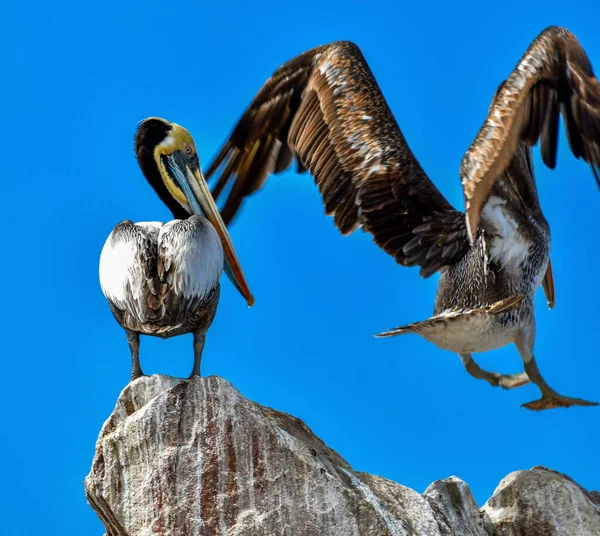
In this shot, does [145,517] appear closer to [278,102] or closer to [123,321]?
[123,321]

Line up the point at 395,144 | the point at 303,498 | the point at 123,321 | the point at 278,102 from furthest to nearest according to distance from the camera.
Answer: the point at 278,102
the point at 395,144
the point at 123,321
the point at 303,498

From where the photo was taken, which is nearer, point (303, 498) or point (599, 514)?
point (303, 498)

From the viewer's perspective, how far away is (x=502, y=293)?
771 centimetres

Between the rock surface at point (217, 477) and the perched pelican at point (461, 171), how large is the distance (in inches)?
70.3

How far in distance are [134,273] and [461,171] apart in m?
2.22

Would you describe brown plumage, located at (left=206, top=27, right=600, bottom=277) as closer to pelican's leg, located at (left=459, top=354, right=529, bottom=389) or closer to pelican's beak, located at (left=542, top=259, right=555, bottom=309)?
pelican's leg, located at (left=459, top=354, right=529, bottom=389)

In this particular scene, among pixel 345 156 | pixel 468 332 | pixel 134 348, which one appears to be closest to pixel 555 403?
pixel 468 332

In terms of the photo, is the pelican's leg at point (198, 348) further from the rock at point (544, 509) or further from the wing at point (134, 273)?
the rock at point (544, 509)

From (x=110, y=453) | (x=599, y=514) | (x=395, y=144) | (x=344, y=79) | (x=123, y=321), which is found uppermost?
(x=344, y=79)

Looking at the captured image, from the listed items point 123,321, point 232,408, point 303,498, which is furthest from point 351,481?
point 123,321

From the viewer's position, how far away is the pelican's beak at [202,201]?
742 centimetres

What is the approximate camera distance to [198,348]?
21.6 feet

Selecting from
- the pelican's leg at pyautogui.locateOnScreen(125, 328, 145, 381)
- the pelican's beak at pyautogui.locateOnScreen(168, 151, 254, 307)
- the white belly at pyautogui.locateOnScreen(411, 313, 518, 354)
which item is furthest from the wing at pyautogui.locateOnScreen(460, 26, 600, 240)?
the pelican's leg at pyautogui.locateOnScreen(125, 328, 145, 381)

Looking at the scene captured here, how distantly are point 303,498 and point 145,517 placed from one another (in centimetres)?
87
